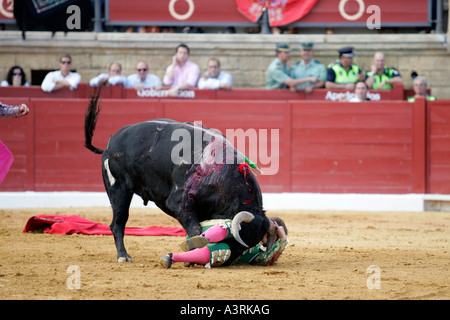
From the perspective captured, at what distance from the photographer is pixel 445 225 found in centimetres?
834

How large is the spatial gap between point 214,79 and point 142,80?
38.5 inches

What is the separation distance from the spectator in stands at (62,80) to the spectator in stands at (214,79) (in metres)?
1.71

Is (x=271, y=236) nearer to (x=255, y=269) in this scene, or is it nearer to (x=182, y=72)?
(x=255, y=269)

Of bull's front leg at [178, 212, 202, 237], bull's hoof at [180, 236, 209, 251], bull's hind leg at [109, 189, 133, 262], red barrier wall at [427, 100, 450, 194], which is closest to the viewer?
bull's hoof at [180, 236, 209, 251]

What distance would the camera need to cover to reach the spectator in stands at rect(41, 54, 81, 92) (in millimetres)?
10422

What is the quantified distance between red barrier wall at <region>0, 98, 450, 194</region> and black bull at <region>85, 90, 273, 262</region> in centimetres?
457

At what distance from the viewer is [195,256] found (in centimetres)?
504

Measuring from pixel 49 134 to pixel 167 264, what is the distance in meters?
5.56

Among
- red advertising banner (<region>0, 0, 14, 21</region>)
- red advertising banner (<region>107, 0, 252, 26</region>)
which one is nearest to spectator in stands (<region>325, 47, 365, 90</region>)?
red advertising banner (<region>107, 0, 252, 26</region>)

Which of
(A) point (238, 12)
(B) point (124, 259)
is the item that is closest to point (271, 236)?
(B) point (124, 259)

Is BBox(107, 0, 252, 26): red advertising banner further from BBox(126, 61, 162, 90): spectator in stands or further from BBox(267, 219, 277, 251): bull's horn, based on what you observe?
BBox(267, 219, 277, 251): bull's horn

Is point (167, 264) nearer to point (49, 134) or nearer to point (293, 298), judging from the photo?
point (293, 298)

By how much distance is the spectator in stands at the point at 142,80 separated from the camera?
34.4 feet

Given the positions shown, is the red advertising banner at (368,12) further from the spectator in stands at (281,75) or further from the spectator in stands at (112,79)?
the spectator in stands at (112,79)
